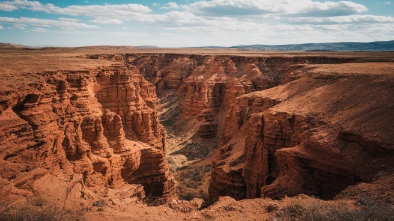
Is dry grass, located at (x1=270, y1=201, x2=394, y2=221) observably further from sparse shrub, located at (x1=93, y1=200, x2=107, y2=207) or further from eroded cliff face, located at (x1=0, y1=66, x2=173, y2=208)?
eroded cliff face, located at (x1=0, y1=66, x2=173, y2=208)

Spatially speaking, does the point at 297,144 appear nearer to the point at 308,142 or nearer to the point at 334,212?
the point at 308,142

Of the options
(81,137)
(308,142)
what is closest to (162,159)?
(81,137)

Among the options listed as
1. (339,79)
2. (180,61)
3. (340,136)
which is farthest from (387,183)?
(180,61)

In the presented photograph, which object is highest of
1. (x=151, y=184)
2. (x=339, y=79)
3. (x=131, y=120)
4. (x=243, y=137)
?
(x=339, y=79)

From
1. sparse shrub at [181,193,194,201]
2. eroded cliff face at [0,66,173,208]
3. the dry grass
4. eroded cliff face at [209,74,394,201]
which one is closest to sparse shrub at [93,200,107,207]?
eroded cliff face at [0,66,173,208]

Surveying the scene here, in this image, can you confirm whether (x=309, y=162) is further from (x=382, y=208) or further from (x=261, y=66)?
(x=261, y=66)

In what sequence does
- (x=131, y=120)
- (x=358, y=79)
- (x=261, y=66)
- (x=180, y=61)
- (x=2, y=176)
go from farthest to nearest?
(x=180, y=61), (x=261, y=66), (x=131, y=120), (x=358, y=79), (x=2, y=176)
